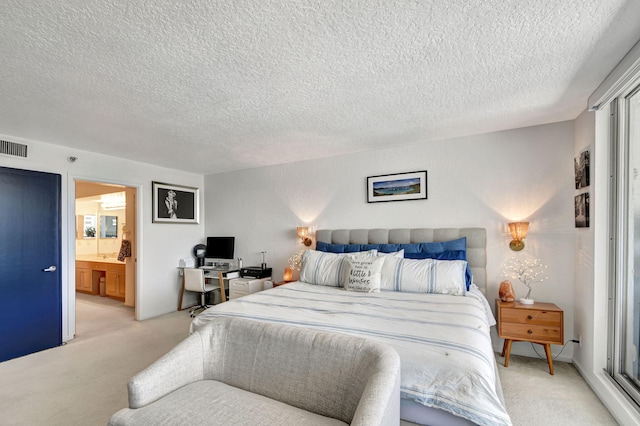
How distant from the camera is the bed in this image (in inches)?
53.8

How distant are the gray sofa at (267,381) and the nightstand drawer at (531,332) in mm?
2039

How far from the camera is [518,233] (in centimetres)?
306

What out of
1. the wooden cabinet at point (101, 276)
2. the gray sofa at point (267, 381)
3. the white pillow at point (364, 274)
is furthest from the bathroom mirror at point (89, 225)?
the gray sofa at point (267, 381)

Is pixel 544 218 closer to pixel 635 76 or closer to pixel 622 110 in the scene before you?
pixel 622 110

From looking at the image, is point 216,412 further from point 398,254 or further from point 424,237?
point 424,237

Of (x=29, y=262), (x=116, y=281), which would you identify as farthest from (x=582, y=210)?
(x=116, y=281)

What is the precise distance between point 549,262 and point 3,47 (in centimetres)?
457

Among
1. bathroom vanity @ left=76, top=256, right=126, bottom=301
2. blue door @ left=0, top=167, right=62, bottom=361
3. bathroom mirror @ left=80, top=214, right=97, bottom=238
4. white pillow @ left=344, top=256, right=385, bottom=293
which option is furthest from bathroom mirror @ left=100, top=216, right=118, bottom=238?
white pillow @ left=344, top=256, right=385, bottom=293

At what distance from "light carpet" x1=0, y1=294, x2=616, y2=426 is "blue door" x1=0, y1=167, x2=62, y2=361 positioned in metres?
0.24

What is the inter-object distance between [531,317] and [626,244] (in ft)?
3.13

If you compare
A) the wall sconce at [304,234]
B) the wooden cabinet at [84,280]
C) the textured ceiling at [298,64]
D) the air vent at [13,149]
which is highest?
the textured ceiling at [298,64]

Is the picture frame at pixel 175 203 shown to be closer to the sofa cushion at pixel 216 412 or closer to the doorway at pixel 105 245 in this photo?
the doorway at pixel 105 245

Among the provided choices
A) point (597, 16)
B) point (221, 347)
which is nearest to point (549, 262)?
point (597, 16)

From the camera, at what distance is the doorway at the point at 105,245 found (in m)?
5.35
